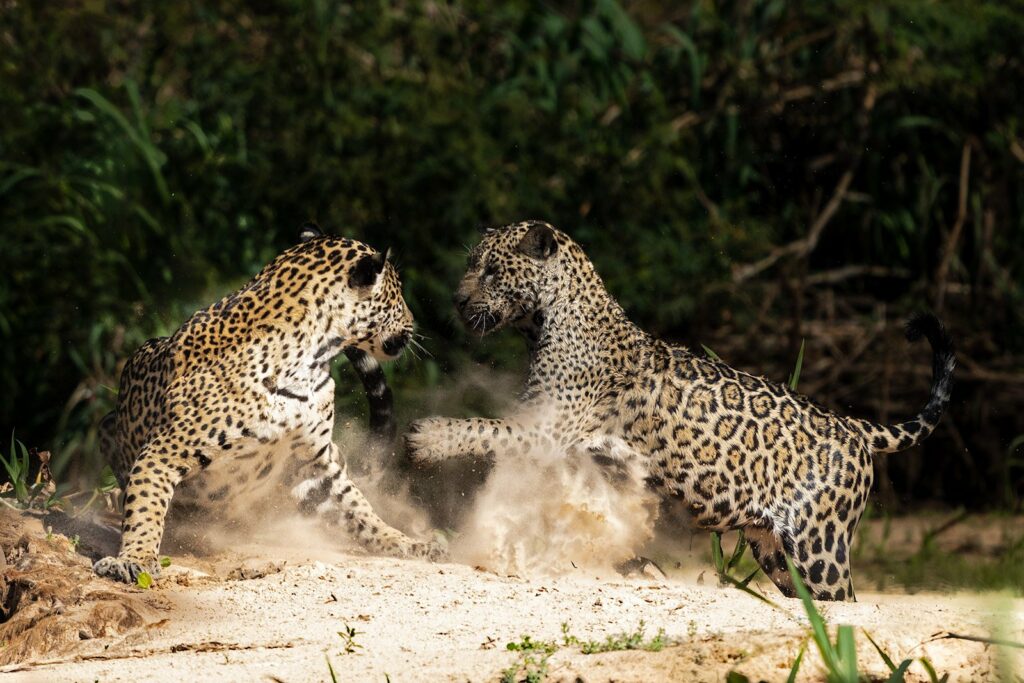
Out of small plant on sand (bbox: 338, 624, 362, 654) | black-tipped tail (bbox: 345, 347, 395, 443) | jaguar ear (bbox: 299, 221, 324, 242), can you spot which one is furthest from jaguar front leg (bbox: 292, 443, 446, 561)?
small plant on sand (bbox: 338, 624, 362, 654)

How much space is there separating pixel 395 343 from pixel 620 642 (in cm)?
241

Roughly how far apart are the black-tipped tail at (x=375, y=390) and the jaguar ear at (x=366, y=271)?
521 mm

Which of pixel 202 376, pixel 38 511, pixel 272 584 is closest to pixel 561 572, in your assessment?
pixel 272 584

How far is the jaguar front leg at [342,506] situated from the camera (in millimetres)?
Answer: 6859

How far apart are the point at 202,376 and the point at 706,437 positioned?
7.09ft

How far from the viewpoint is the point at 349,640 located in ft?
15.9

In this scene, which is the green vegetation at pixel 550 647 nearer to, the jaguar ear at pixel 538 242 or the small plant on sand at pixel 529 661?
the small plant on sand at pixel 529 661

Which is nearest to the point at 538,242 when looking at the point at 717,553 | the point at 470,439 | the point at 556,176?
the point at 470,439

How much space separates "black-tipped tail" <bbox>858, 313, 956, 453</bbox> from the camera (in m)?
6.73

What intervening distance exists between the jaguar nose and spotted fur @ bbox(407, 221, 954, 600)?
1.05ft

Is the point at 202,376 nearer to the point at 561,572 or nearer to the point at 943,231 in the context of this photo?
the point at 561,572

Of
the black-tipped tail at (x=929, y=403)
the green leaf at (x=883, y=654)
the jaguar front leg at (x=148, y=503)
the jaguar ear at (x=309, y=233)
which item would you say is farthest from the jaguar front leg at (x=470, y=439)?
the green leaf at (x=883, y=654)

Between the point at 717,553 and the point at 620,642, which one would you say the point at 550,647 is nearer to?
the point at 620,642

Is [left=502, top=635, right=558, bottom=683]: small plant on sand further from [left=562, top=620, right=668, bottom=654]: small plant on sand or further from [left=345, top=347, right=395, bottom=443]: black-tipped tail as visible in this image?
[left=345, top=347, right=395, bottom=443]: black-tipped tail
